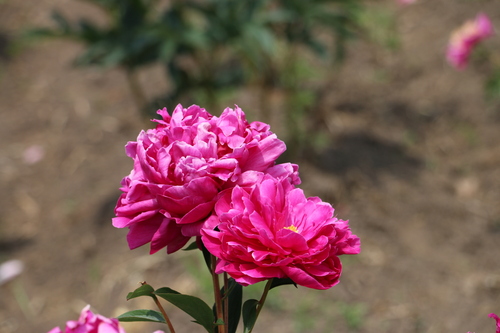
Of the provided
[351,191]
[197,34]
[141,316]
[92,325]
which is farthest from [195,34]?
[92,325]

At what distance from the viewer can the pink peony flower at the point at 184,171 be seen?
56 cm

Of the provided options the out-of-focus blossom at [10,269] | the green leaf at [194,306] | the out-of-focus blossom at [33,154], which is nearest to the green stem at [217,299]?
the green leaf at [194,306]

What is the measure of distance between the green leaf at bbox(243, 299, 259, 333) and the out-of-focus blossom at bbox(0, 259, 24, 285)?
2.18m

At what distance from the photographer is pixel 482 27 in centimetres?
255

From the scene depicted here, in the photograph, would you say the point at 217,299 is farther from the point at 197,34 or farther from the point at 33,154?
the point at 33,154

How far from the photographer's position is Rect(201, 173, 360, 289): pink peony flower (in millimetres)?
537

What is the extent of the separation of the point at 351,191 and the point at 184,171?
7.28ft

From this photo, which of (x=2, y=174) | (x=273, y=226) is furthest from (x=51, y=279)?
(x=273, y=226)

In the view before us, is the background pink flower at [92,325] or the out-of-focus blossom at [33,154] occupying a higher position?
the out-of-focus blossom at [33,154]

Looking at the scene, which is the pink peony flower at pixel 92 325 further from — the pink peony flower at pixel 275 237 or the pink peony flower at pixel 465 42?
the pink peony flower at pixel 465 42

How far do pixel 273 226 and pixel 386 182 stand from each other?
2335 mm

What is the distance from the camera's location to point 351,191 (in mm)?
2709

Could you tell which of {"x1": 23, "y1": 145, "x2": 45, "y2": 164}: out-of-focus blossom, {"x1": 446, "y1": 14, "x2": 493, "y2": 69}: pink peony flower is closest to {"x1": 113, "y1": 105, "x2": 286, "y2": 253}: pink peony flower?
{"x1": 446, "y1": 14, "x2": 493, "y2": 69}: pink peony flower

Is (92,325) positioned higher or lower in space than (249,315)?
lower
